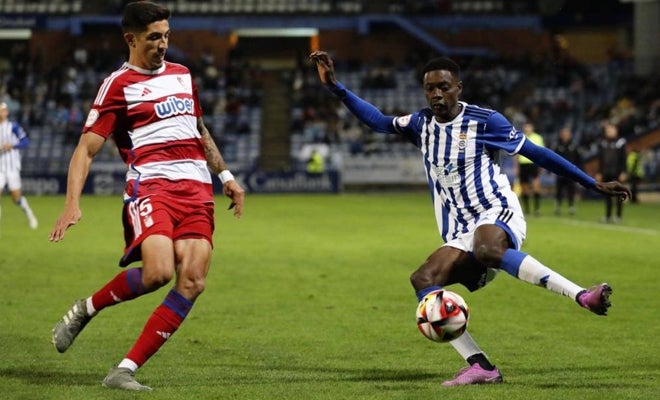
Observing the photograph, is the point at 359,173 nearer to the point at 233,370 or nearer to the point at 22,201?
the point at 22,201

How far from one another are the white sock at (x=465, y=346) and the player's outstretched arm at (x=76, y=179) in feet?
8.30

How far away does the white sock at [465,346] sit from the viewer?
788 cm

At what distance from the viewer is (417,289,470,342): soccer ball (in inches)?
297

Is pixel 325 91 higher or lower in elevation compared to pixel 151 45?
lower

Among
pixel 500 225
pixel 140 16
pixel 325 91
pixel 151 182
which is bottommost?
pixel 325 91

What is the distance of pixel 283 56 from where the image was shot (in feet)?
185

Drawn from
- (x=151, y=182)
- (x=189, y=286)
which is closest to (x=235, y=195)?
(x=151, y=182)

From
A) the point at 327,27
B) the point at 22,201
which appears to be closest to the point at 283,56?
the point at 327,27

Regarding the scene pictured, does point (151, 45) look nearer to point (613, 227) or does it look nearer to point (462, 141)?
point (462, 141)

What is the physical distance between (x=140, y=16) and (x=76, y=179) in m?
1.06

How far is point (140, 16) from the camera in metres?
7.47

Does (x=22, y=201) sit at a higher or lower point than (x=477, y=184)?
lower

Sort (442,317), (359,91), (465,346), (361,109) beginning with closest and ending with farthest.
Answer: (442,317) → (465,346) → (361,109) → (359,91)

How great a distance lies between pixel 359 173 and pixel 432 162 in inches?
1366
